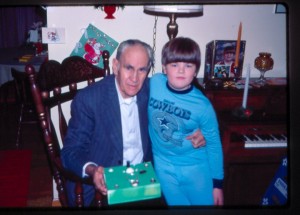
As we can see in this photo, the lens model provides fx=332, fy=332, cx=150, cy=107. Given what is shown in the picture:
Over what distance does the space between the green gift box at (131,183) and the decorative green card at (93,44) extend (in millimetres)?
743

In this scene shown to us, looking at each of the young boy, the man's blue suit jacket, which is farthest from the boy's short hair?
the man's blue suit jacket

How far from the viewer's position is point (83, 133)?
157 cm

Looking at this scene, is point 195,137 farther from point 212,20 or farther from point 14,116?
point 14,116

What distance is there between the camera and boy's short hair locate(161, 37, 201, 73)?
1.62 meters

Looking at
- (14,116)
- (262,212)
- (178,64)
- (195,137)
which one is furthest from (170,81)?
(14,116)

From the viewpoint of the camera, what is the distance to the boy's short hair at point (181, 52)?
5.31 ft

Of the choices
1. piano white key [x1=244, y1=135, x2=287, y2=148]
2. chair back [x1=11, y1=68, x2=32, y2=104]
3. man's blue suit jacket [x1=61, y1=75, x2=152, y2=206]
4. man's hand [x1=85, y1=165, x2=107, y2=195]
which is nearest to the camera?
man's hand [x1=85, y1=165, x2=107, y2=195]

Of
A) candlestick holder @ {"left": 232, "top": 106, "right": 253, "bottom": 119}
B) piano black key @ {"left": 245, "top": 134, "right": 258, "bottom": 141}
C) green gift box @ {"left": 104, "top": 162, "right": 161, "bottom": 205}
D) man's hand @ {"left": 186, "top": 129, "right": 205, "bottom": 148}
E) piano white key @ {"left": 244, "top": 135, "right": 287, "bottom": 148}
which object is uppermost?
candlestick holder @ {"left": 232, "top": 106, "right": 253, "bottom": 119}

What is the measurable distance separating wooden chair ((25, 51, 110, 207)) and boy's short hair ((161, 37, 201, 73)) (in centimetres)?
45

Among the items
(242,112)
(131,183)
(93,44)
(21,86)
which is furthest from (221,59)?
(21,86)

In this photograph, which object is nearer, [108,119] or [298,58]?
[108,119]

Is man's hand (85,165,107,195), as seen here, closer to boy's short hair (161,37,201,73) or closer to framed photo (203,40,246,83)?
boy's short hair (161,37,201,73)

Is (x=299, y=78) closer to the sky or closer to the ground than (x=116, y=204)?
closer to the sky

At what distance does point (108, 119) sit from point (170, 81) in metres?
0.36
